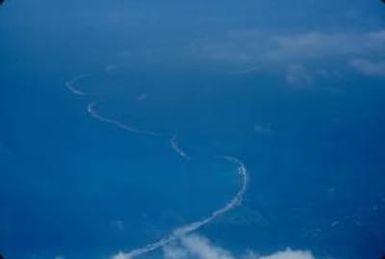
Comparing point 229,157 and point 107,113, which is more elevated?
point 107,113

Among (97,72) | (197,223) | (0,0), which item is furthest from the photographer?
(97,72)

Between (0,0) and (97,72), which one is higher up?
(97,72)

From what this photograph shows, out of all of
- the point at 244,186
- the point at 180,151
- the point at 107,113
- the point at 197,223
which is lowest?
the point at 197,223

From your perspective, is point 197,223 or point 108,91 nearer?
point 197,223

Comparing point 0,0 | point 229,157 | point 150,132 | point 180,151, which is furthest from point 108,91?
point 0,0

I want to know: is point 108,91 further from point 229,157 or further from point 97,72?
point 229,157

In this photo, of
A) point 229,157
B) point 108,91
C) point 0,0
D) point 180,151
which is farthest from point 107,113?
point 0,0

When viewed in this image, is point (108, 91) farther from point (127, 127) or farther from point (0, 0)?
point (0, 0)

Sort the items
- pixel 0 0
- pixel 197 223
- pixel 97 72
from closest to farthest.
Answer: pixel 0 0, pixel 197 223, pixel 97 72

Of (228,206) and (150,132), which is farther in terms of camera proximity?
(150,132)
